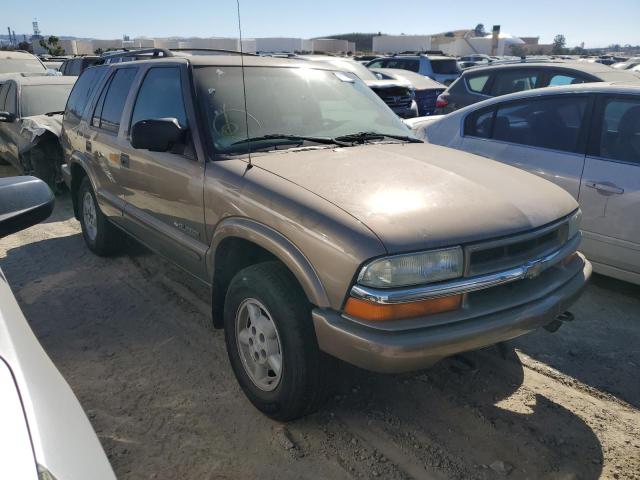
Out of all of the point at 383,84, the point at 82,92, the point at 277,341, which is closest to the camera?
the point at 277,341

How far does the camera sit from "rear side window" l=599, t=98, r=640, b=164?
3947mm

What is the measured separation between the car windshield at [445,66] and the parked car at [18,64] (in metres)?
11.0

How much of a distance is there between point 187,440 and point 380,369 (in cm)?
113

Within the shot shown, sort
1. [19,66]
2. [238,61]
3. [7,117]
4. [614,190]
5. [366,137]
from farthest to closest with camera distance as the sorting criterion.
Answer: [19,66] < [7,117] < [614,190] < [238,61] < [366,137]

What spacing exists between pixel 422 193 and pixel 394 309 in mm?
636

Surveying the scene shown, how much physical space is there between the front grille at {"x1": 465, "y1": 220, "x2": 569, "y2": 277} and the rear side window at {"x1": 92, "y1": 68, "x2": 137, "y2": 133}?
3.13 m

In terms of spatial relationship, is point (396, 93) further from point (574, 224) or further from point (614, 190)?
point (574, 224)

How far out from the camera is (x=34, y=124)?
7.15 metres

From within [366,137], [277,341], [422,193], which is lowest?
[277,341]

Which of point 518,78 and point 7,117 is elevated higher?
point 518,78

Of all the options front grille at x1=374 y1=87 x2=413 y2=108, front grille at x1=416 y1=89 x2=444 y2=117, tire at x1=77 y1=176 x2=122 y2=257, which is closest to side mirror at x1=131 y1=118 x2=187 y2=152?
tire at x1=77 y1=176 x2=122 y2=257

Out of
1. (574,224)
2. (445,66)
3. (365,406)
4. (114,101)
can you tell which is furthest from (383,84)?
(365,406)

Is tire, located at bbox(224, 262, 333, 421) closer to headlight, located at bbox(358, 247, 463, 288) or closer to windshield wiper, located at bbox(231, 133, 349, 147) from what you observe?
headlight, located at bbox(358, 247, 463, 288)

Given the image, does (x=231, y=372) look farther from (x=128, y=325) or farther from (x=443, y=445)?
(x=443, y=445)
